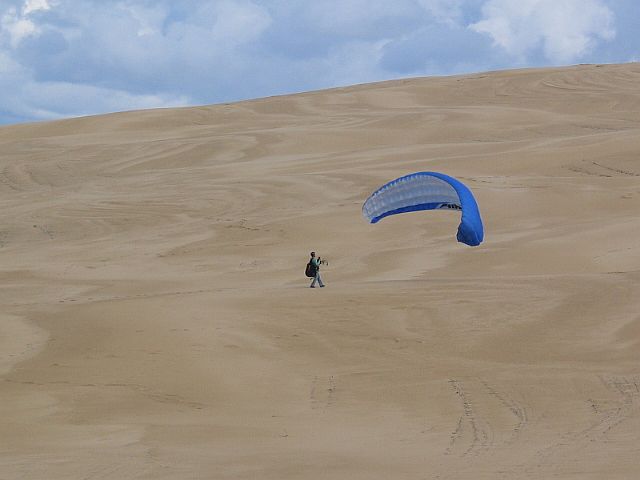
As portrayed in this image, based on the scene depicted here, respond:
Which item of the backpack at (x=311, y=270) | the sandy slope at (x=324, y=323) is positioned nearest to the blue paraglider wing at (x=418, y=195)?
the sandy slope at (x=324, y=323)

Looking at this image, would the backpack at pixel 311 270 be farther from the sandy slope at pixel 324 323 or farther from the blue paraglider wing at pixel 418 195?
the blue paraglider wing at pixel 418 195

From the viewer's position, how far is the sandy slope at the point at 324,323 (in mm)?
8367

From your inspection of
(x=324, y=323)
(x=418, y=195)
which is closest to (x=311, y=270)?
(x=418, y=195)

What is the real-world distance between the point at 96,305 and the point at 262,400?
4474 mm

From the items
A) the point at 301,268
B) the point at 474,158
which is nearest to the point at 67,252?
the point at 301,268

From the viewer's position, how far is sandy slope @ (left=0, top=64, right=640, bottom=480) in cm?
837

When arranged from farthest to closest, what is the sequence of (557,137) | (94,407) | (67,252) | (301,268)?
(557,137) < (67,252) < (301,268) < (94,407)

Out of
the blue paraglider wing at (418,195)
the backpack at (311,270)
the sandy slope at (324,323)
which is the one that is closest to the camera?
the sandy slope at (324,323)

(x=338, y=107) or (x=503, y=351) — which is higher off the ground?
(x=338, y=107)

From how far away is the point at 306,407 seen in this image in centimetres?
1020

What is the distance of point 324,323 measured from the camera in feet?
43.3

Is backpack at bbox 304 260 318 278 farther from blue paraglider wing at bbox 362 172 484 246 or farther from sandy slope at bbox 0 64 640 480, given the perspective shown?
blue paraglider wing at bbox 362 172 484 246

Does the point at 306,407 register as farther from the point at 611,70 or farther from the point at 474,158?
the point at 611,70

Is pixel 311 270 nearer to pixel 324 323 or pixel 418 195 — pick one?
pixel 418 195
